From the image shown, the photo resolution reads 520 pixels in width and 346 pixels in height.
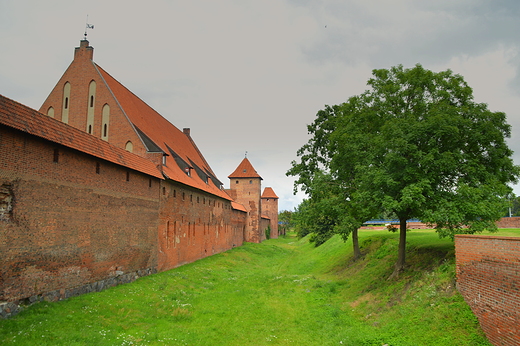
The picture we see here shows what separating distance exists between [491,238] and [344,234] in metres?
10.2

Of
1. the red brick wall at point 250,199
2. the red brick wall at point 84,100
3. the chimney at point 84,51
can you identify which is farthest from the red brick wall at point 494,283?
the red brick wall at point 250,199

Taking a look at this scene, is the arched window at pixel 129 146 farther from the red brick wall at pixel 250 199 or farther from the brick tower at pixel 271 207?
the brick tower at pixel 271 207

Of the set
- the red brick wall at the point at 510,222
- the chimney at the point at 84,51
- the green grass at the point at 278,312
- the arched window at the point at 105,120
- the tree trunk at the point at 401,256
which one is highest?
the chimney at the point at 84,51

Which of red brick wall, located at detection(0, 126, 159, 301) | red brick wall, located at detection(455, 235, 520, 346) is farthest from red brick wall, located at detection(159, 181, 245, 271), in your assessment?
red brick wall, located at detection(455, 235, 520, 346)

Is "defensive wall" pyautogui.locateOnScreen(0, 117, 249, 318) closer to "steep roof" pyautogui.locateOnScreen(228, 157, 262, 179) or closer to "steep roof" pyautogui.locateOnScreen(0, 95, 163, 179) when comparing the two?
"steep roof" pyautogui.locateOnScreen(0, 95, 163, 179)

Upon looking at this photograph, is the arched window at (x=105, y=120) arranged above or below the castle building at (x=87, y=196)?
above

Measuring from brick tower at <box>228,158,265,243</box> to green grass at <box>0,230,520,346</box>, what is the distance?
113 feet

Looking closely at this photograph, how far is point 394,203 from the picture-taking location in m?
12.0

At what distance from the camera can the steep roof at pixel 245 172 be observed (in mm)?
54956

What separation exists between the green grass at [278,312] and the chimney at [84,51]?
14.2 meters

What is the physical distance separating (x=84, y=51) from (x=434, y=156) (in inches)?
814

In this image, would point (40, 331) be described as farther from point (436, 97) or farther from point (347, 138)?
point (436, 97)

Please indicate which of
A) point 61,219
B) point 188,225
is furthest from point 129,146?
point 61,219

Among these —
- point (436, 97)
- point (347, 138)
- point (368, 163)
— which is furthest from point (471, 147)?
point (347, 138)
